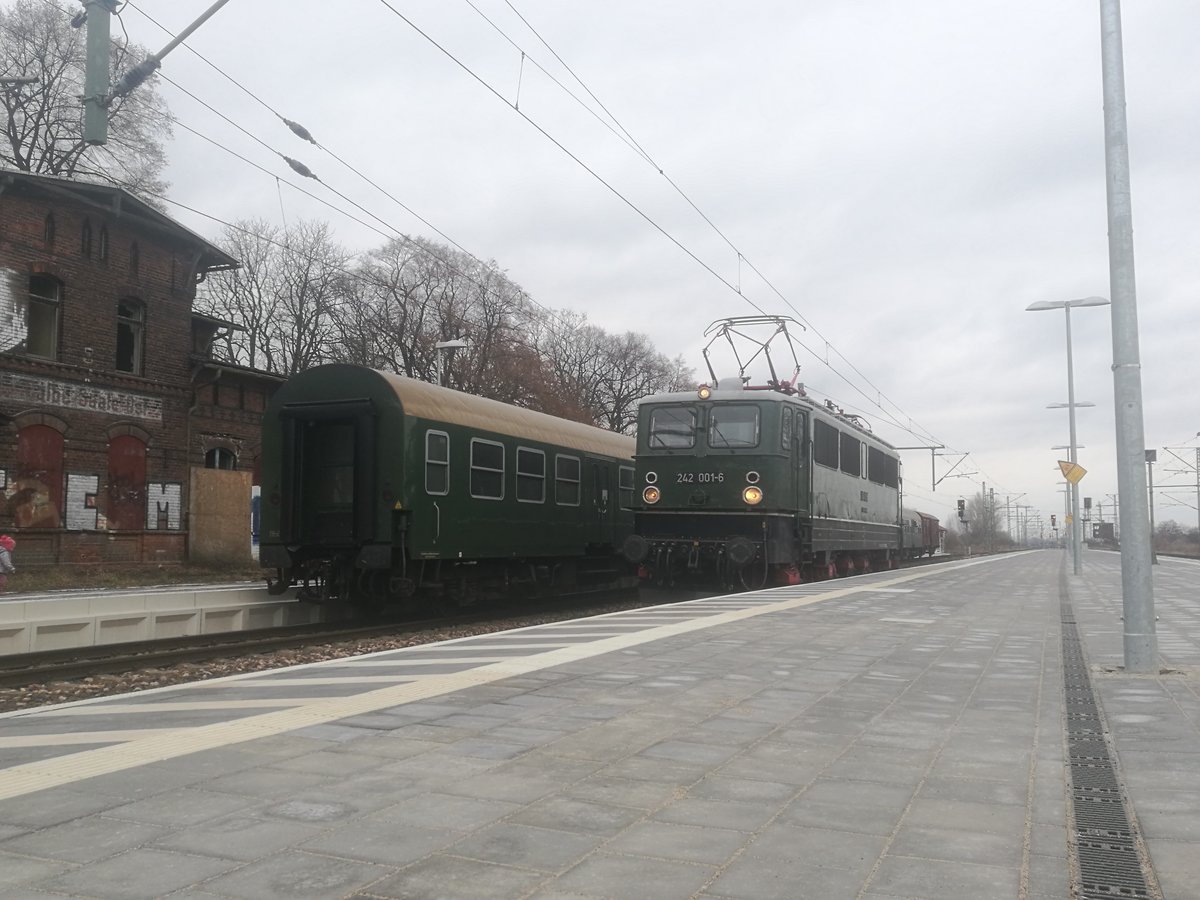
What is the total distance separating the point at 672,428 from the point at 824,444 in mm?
3334

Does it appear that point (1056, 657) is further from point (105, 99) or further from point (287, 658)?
point (105, 99)

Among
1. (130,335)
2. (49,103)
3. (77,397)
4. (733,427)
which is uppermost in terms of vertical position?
(49,103)

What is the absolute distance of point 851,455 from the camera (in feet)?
72.0

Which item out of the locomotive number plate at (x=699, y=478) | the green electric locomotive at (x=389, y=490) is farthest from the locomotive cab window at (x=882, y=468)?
the green electric locomotive at (x=389, y=490)

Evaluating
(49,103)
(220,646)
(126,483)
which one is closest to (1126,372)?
(220,646)

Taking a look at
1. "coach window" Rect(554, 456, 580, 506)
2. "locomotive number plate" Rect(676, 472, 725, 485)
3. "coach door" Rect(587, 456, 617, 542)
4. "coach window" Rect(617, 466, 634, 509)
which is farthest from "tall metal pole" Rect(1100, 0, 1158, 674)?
"coach window" Rect(617, 466, 634, 509)

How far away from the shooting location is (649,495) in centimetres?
1769

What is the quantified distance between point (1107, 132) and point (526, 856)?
809cm

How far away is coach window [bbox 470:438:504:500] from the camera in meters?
15.2

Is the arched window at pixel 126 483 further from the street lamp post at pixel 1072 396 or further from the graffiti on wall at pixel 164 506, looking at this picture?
the street lamp post at pixel 1072 396

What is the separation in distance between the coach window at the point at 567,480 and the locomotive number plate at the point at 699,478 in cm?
207

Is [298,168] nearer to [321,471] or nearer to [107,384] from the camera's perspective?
[321,471]

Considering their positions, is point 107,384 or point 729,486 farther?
point 107,384

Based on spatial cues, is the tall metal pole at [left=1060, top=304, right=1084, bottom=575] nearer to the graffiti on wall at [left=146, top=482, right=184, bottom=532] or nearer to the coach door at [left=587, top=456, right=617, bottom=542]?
the coach door at [left=587, top=456, right=617, bottom=542]
